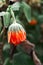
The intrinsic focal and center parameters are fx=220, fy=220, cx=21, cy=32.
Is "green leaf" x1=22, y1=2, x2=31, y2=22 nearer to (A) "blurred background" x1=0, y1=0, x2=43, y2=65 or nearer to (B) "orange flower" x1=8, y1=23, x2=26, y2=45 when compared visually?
(A) "blurred background" x1=0, y1=0, x2=43, y2=65

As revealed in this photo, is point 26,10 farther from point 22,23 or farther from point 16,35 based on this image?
point 16,35

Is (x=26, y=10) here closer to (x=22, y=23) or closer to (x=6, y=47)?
(x=22, y=23)

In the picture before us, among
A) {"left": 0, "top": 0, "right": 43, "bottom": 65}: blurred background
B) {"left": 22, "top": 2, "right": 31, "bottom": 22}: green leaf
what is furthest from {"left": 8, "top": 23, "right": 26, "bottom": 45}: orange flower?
{"left": 22, "top": 2, "right": 31, "bottom": 22}: green leaf

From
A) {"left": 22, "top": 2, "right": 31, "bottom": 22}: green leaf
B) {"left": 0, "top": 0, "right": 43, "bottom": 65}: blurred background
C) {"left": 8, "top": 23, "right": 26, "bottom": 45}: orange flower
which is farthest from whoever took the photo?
{"left": 22, "top": 2, "right": 31, "bottom": 22}: green leaf

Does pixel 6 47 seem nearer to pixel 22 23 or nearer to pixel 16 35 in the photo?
pixel 22 23

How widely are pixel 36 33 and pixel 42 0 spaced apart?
24 centimetres

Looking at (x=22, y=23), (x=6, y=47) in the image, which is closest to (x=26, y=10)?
(x=22, y=23)

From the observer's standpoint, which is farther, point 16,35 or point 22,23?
point 22,23

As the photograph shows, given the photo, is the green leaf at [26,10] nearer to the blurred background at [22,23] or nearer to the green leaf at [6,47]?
the blurred background at [22,23]

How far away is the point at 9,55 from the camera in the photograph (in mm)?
1396

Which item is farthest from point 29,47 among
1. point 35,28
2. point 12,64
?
point 35,28

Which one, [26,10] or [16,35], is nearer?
[16,35]

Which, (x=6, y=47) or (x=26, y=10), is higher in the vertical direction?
(x=26, y=10)

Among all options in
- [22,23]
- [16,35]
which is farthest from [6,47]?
[16,35]
